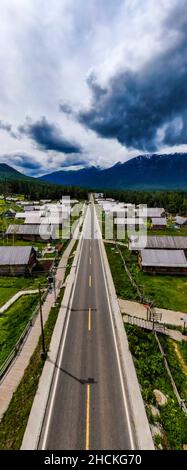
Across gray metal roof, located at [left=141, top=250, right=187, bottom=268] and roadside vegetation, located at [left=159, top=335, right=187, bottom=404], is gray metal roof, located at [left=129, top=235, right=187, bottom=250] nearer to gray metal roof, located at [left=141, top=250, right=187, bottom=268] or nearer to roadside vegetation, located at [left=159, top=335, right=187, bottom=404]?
gray metal roof, located at [left=141, top=250, right=187, bottom=268]

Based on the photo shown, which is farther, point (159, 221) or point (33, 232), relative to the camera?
point (159, 221)

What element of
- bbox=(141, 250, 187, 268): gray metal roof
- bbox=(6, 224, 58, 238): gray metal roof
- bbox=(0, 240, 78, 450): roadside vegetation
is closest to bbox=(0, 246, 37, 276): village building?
bbox=(6, 224, 58, 238): gray metal roof

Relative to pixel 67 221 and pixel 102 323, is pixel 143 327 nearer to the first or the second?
pixel 102 323

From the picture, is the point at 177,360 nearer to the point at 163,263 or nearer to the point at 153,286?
the point at 153,286

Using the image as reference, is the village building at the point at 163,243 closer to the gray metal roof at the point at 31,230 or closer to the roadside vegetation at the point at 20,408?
the gray metal roof at the point at 31,230

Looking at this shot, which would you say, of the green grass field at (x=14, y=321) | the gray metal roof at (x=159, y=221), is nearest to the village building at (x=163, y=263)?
the green grass field at (x=14, y=321)

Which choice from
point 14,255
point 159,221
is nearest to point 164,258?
point 14,255

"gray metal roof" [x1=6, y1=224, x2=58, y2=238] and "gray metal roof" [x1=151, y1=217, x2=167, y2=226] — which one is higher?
"gray metal roof" [x1=151, y1=217, x2=167, y2=226]
